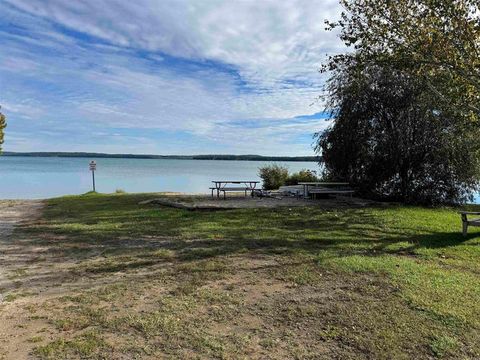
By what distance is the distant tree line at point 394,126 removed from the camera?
9.64 m

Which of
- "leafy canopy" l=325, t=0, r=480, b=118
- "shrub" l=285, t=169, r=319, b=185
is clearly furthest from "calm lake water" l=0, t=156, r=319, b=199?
"leafy canopy" l=325, t=0, r=480, b=118

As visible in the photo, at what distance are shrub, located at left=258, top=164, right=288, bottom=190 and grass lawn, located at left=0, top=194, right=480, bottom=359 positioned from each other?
38.0 feet

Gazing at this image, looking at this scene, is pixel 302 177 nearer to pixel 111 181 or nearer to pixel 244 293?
pixel 244 293

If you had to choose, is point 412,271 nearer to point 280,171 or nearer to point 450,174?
point 450,174

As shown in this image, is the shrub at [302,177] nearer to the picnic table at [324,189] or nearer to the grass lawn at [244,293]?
the picnic table at [324,189]

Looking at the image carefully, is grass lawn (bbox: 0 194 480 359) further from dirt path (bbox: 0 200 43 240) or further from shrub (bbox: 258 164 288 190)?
shrub (bbox: 258 164 288 190)

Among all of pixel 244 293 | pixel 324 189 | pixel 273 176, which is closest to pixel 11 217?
pixel 244 293

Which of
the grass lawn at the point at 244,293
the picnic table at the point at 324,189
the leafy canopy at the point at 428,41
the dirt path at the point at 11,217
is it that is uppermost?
the leafy canopy at the point at 428,41

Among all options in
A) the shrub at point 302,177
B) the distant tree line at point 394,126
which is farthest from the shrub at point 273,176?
the distant tree line at point 394,126

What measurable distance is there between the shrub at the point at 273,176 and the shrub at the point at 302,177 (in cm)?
28

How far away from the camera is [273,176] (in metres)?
20.5

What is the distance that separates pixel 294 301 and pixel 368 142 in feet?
36.9

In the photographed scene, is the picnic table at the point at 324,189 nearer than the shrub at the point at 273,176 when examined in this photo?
Yes

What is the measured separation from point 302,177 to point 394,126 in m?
6.08
